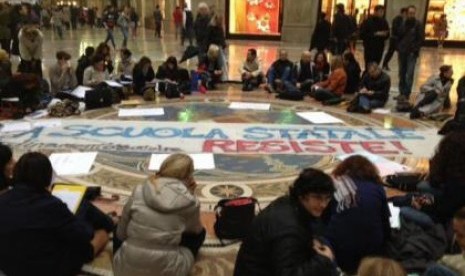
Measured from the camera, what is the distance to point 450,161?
429 centimetres

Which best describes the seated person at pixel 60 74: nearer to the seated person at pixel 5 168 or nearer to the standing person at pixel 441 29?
the seated person at pixel 5 168

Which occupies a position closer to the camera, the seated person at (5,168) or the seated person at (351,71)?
the seated person at (5,168)

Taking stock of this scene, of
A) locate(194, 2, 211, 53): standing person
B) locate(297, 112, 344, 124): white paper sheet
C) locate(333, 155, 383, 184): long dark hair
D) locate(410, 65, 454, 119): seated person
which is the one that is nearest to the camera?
locate(333, 155, 383, 184): long dark hair

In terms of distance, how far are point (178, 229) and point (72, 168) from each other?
324cm

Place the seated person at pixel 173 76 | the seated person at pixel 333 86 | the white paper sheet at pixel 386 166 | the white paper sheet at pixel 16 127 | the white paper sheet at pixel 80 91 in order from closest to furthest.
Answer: the white paper sheet at pixel 386 166
the white paper sheet at pixel 16 127
the white paper sheet at pixel 80 91
the seated person at pixel 333 86
the seated person at pixel 173 76

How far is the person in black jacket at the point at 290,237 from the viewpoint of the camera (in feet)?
9.07

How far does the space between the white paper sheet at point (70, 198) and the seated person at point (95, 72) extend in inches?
246

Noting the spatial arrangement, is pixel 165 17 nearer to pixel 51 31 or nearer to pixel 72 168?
pixel 51 31

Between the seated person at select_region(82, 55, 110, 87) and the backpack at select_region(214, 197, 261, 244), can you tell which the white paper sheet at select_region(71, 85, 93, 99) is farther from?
the backpack at select_region(214, 197, 261, 244)

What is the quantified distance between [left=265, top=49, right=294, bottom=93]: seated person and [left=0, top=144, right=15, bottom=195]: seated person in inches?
312

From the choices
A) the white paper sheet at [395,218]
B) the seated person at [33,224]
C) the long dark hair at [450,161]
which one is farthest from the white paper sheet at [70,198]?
the long dark hair at [450,161]

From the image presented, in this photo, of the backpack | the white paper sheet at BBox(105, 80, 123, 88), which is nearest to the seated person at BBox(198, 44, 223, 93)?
the white paper sheet at BBox(105, 80, 123, 88)

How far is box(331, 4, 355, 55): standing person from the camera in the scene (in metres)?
14.8

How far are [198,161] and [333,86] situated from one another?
16.9 feet
